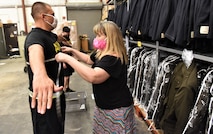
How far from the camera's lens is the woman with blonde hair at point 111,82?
4.52ft

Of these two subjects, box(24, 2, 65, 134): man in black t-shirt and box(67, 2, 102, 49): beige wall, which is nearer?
box(24, 2, 65, 134): man in black t-shirt

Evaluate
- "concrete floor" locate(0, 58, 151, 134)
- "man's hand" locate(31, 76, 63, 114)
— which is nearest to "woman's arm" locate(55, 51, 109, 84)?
"man's hand" locate(31, 76, 63, 114)

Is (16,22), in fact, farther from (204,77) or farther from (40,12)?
(204,77)

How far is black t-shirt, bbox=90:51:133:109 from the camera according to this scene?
139 centimetres

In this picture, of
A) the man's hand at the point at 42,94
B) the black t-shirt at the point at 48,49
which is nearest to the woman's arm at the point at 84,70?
the black t-shirt at the point at 48,49

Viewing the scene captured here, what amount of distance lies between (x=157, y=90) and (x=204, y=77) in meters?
0.59

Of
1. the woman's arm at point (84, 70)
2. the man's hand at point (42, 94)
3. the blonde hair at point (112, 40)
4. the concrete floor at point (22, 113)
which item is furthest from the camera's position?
the concrete floor at point (22, 113)

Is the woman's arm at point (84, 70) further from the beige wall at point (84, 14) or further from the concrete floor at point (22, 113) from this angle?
the beige wall at point (84, 14)

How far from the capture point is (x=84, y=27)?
9617mm

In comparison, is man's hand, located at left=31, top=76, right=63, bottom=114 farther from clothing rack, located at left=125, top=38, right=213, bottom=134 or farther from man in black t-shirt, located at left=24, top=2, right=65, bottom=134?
clothing rack, located at left=125, top=38, right=213, bottom=134

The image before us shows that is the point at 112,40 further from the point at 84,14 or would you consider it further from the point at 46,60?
the point at 84,14

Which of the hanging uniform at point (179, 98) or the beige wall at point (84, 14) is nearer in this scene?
the hanging uniform at point (179, 98)

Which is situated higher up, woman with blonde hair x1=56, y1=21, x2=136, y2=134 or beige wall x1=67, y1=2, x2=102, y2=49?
beige wall x1=67, y1=2, x2=102, y2=49

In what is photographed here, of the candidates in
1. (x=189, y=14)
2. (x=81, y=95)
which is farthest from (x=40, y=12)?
(x=81, y=95)
